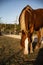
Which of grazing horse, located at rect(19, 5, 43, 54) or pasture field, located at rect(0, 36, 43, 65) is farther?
grazing horse, located at rect(19, 5, 43, 54)

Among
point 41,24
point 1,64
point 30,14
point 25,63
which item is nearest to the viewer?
point 1,64

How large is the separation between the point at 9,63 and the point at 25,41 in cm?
196

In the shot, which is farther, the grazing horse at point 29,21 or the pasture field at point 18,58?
the grazing horse at point 29,21

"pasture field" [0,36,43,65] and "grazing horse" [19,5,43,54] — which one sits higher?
"grazing horse" [19,5,43,54]

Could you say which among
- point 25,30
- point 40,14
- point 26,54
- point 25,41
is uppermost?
point 40,14

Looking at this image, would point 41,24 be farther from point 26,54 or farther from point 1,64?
point 1,64

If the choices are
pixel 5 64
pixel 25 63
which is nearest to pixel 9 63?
pixel 5 64

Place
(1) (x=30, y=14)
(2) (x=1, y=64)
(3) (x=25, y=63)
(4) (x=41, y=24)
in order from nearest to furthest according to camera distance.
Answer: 1. (2) (x=1, y=64)
2. (3) (x=25, y=63)
3. (1) (x=30, y=14)
4. (4) (x=41, y=24)

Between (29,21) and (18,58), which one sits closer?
(18,58)

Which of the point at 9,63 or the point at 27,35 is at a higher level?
the point at 27,35

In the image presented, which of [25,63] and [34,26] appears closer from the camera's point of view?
[25,63]

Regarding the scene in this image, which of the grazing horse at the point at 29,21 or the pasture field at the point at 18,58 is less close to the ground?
the grazing horse at the point at 29,21

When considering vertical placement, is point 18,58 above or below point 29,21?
below

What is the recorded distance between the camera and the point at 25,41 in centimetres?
709
